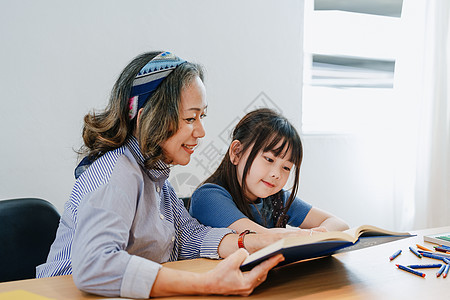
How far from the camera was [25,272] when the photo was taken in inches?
57.7

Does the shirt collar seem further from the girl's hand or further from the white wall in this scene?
the white wall

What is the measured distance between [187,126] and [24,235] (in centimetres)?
66

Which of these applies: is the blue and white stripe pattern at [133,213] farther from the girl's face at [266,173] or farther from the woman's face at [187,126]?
the girl's face at [266,173]

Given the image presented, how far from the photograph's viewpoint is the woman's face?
120 centimetres

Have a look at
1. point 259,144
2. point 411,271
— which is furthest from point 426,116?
point 411,271

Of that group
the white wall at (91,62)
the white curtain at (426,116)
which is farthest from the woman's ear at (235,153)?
the white curtain at (426,116)

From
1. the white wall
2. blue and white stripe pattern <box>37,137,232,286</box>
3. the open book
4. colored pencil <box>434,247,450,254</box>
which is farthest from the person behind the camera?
the white wall

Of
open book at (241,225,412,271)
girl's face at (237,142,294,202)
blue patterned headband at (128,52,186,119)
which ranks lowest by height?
open book at (241,225,412,271)

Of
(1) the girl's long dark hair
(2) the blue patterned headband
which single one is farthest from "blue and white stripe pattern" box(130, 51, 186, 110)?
(1) the girl's long dark hair

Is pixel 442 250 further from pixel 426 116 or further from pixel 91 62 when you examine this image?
pixel 426 116

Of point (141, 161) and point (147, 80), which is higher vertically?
point (147, 80)

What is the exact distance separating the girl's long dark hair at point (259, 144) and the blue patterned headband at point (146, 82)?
1.82 ft

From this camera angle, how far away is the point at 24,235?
4.79ft

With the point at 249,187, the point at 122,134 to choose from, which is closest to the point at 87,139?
the point at 122,134
